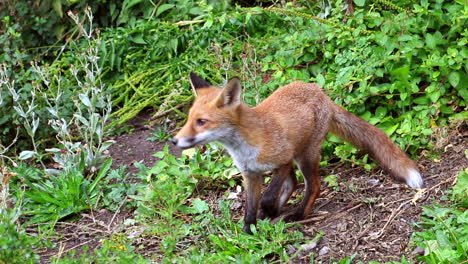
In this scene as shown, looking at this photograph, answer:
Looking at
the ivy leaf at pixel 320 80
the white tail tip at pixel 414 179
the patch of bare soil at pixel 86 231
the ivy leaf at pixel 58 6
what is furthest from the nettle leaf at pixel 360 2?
the ivy leaf at pixel 58 6

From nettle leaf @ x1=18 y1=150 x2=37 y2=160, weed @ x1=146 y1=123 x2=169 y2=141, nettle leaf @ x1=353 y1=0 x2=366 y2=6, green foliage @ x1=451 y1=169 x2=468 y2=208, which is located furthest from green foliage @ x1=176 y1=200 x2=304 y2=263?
nettle leaf @ x1=353 y1=0 x2=366 y2=6

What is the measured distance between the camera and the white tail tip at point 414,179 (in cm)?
537

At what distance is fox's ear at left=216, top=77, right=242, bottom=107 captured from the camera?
4.81m

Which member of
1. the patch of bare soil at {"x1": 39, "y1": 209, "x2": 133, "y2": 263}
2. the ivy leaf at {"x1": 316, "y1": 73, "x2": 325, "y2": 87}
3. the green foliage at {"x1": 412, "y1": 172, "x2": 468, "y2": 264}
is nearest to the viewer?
the green foliage at {"x1": 412, "y1": 172, "x2": 468, "y2": 264}

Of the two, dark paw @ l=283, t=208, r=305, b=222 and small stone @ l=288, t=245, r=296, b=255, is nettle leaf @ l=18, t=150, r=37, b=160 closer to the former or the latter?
→ dark paw @ l=283, t=208, r=305, b=222

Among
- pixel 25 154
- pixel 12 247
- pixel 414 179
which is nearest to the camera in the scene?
pixel 12 247

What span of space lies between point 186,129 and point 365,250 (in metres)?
1.56

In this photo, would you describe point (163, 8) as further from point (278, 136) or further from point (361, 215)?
point (361, 215)

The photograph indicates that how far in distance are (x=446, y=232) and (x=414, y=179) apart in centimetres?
92

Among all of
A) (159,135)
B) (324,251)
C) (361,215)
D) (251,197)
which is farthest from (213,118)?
(159,135)

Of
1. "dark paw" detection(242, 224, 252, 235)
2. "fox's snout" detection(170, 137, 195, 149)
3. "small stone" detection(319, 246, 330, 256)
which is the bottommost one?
"dark paw" detection(242, 224, 252, 235)

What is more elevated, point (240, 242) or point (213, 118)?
point (213, 118)

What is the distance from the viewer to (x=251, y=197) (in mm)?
5176

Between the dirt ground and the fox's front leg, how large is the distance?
0.41 meters
